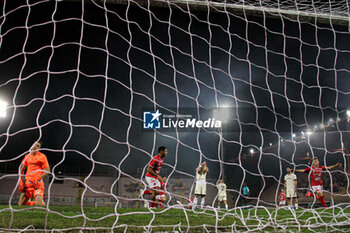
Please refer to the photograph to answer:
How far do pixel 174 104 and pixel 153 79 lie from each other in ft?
35.0

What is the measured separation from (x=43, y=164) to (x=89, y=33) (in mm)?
5452

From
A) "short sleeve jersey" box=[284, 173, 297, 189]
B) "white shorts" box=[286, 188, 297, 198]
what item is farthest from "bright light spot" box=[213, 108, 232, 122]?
"white shorts" box=[286, 188, 297, 198]

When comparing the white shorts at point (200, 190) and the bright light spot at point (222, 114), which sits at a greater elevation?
the bright light spot at point (222, 114)

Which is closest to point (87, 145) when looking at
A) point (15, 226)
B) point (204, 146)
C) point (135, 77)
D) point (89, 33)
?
point (204, 146)

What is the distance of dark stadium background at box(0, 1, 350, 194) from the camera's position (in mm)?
4352

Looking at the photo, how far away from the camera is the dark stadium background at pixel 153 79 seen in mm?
4352

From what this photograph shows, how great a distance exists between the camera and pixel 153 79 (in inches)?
343

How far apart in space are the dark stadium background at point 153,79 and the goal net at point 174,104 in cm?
8

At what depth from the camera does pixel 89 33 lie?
9.40m

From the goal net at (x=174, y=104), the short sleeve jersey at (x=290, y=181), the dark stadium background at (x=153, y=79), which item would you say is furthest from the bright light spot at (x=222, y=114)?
the short sleeve jersey at (x=290, y=181)

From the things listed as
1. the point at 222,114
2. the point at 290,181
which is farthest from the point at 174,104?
the point at 290,181

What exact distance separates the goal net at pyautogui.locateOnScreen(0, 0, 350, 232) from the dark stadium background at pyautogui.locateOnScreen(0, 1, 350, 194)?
79 mm

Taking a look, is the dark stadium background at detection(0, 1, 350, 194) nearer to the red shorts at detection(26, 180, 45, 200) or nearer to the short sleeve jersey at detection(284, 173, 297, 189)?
the red shorts at detection(26, 180, 45, 200)

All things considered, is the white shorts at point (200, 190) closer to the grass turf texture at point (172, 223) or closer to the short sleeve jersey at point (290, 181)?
the short sleeve jersey at point (290, 181)
